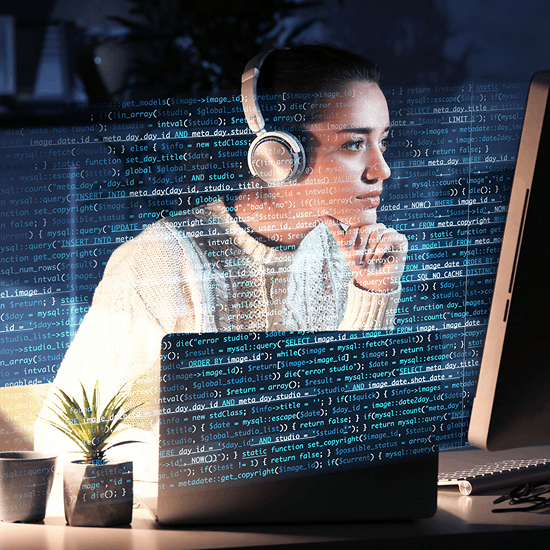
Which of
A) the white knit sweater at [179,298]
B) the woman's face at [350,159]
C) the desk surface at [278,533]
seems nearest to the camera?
the desk surface at [278,533]

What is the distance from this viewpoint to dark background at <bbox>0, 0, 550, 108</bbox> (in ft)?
3.01

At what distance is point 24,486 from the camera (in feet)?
2.45

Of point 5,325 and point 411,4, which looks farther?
point 411,4

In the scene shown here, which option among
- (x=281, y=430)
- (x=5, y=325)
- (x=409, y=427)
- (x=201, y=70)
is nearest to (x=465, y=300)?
(x=409, y=427)

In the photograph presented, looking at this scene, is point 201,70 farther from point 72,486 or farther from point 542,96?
point 72,486

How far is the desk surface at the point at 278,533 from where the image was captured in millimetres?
703

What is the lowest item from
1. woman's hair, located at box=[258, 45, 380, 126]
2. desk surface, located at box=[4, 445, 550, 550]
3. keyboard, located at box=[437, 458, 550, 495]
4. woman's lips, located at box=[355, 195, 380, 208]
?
desk surface, located at box=[4, 445, 550, 550]

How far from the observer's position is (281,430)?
78 centimetres

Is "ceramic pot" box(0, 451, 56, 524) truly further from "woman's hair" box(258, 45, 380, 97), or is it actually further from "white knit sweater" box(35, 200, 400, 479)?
"woman's hair" box(258, 45, 380, 97)

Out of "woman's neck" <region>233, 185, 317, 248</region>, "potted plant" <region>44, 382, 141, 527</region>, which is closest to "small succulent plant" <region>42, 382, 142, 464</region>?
"potted plant" <region>44, 382, 141, 527</region>

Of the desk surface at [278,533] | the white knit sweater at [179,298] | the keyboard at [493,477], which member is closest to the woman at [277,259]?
the white knit sweater at [179,298]

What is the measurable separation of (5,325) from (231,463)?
29 centimetres
